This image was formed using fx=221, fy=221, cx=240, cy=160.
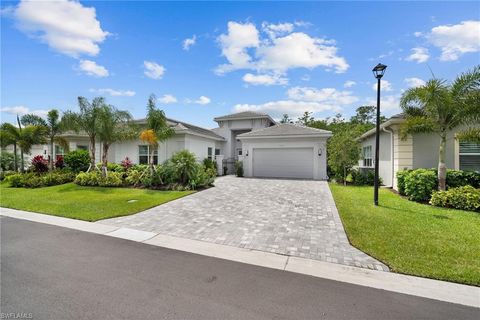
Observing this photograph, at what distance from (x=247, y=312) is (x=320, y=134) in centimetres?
1536

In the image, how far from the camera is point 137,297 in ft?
10.1

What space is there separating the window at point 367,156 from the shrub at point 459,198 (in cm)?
764

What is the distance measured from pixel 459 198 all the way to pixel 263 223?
7.33 m

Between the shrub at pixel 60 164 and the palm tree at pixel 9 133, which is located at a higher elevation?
the palm tree at pixel 9 133

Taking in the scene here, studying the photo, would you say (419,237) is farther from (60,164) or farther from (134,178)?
(60,164)

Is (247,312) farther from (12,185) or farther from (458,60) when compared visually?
(12,185)

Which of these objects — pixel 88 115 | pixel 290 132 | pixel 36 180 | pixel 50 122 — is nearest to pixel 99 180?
pixel 88 115

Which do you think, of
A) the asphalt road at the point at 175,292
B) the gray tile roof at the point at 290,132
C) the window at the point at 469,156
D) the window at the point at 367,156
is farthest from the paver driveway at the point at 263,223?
the window at the point at 367,156

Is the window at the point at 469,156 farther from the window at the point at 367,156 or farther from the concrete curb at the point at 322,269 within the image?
the concrete curb at the point at 322,269

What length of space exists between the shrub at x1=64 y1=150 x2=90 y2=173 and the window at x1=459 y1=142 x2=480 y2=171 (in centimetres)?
2294

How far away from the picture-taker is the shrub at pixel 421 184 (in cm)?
887

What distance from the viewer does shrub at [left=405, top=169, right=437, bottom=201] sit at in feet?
29.1

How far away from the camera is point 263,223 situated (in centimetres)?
658

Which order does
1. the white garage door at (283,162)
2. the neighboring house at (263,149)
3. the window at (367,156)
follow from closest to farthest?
the window at (367,156)
the neighboring house at (263,149)
the white garage door at (283,162)
